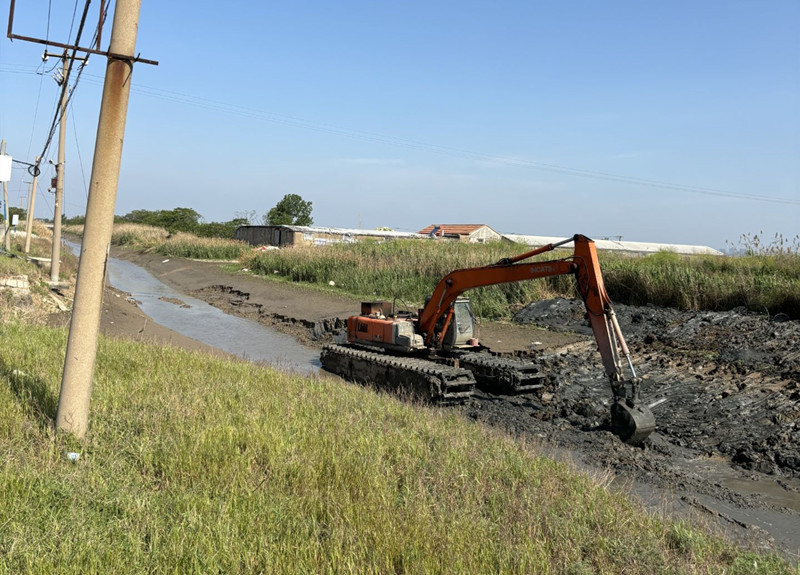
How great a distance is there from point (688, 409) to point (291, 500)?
29.1 ft

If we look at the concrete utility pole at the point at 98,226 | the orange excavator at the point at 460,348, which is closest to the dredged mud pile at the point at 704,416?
the orange excavator at the point at 460,348

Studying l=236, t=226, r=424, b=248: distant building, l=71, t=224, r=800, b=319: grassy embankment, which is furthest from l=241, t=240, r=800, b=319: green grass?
l=236, t=226, r=424, b=248: distant building

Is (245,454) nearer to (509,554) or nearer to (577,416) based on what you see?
(509,554)

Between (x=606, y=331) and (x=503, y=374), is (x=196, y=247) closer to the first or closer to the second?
(x=503, y=374)

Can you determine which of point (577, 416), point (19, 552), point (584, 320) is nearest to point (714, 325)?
point (584, 320)

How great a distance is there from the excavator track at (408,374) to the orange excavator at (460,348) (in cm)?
2

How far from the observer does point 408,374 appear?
12836mm

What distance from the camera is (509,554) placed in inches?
185

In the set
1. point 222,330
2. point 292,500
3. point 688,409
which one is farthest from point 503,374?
point 222,330

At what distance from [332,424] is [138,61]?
4283 mm

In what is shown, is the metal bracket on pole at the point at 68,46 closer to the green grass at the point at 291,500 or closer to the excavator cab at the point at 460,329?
the green grass at the point at 291,500

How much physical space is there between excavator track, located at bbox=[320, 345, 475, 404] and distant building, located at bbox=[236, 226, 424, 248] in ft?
113

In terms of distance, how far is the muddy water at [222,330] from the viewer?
17969 millimetres

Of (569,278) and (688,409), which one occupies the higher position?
(569,278)
